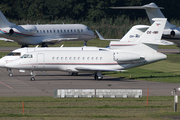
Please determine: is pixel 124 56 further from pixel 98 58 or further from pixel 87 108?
pixel 87 108

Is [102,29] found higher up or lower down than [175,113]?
higher up

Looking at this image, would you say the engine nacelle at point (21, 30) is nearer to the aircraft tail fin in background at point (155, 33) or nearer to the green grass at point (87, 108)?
the aircraft tail fin in background at point (155, 33)

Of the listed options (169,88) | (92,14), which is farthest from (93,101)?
(92,14)

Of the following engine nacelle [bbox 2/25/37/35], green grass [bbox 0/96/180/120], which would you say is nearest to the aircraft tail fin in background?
green grass [bbox 0/96/180/120]

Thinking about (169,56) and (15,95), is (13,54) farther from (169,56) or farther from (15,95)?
(169,56)

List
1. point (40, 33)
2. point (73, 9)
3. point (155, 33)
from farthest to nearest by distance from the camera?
point (73, 9), point (40, 33), point (155, 33)

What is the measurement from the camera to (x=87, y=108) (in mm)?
19828

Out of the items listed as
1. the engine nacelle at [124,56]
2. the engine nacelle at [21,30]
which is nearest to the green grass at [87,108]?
the engine nacelle at [124,56]

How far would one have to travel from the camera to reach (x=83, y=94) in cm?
2341

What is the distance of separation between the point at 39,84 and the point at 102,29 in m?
61.4

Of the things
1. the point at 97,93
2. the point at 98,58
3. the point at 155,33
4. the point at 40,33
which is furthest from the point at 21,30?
the point at 97,93

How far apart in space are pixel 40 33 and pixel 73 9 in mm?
47303

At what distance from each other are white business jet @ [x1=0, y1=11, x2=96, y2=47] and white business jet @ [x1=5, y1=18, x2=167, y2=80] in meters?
25.5

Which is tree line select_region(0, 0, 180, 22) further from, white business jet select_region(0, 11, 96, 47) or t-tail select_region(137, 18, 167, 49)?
t-tail select_region(137, 18, 167, 49)
